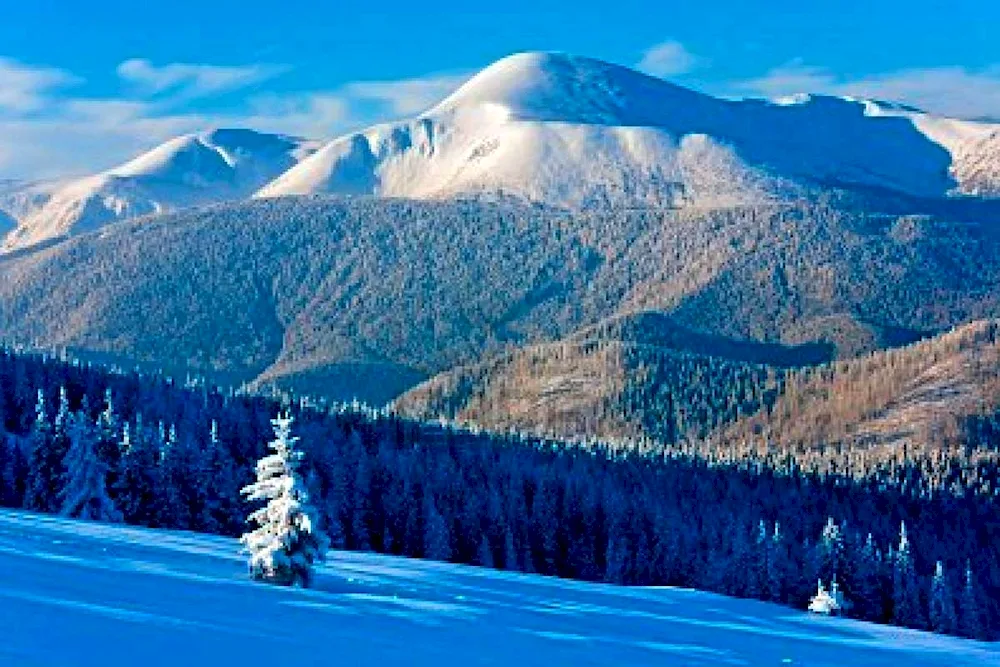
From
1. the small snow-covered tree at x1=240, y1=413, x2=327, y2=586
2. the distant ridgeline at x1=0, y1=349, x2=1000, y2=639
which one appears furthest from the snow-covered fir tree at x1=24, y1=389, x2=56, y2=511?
the small snow-covered tree at x1=240, y1=413, x2=327, y2=586

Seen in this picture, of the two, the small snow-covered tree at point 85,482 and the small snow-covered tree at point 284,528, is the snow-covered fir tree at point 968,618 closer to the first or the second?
the small snow-covered tree at point 85,482

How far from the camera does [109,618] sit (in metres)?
24.4

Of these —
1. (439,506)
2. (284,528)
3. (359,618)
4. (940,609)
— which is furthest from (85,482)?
(940,609)

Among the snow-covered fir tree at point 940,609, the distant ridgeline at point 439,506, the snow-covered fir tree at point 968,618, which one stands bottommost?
the snow-covered fir tree at point 968,618

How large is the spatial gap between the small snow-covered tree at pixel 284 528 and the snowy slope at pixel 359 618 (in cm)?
100

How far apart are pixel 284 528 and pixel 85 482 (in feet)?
158

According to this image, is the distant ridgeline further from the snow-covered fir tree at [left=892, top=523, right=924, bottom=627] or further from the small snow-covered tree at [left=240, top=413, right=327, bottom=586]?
the small snow-covered tree at [left=240, top=413, right=327, bottom=586]

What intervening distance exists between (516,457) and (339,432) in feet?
91.9

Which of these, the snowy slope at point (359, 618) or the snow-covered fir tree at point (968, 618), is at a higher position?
the snowy slope at point (359, 618)

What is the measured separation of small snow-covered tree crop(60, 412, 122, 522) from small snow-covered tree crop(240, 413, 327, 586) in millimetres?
44610

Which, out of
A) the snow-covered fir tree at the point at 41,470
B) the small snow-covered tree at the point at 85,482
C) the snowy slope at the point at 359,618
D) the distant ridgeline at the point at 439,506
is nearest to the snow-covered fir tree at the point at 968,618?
the distant ridgeline at the point at 439,506

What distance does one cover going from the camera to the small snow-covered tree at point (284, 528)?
35281mm

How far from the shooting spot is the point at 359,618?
29.9 meters

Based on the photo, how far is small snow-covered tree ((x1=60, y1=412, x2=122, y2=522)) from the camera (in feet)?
258
